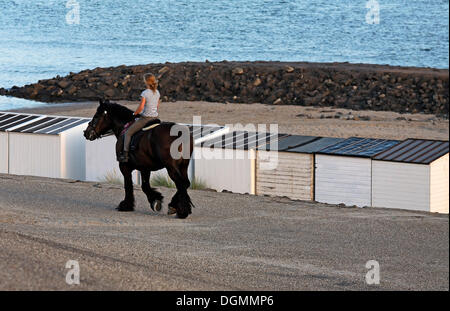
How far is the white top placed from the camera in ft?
48.4

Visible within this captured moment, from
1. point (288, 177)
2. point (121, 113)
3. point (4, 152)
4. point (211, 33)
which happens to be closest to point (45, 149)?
point (4, 152)

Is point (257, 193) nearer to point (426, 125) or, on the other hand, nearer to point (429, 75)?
point (426, 125)

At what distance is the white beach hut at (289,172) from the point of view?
20.5m

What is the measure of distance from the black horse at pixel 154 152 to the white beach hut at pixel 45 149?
25.6 feet

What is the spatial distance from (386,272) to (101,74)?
56.6 m

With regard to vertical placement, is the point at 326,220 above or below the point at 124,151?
below

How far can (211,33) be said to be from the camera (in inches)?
5079

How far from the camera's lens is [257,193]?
21188 mm

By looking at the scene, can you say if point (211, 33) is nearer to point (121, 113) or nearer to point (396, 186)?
point (396, 186)

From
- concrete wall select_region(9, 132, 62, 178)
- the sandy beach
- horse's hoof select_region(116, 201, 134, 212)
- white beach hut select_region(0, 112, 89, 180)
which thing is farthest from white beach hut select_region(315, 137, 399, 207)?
the sandy beach

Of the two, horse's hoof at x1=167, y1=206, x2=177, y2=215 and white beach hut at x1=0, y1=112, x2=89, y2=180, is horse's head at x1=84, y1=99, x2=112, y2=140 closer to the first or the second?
horse's hoof at x1=167, y1=206, x2=177, y2=215

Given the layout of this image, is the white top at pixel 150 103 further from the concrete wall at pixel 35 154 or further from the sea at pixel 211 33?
the sea at pixel 211 33

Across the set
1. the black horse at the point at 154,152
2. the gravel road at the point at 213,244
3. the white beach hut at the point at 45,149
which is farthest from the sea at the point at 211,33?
the black horse at the point at 154,152

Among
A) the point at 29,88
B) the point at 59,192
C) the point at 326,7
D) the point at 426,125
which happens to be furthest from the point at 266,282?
the point at 326,7
